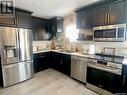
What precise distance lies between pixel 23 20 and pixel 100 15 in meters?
2.53

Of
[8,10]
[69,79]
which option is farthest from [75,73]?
[8,10]

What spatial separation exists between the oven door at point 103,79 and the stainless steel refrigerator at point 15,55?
2167 mm

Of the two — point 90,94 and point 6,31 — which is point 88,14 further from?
point 6,31

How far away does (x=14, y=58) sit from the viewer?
2.94 meters

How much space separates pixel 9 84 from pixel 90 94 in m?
→ 2.47

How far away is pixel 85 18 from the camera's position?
309 cm

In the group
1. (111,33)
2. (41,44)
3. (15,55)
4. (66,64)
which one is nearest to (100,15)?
(111,33)

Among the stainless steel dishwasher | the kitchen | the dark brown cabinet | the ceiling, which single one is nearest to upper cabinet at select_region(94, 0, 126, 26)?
the kitchen

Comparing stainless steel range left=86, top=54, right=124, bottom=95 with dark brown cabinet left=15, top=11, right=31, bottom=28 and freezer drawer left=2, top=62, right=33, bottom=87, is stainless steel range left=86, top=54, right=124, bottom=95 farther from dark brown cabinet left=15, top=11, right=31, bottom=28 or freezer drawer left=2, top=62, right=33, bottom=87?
dark brown cabinet left=15, top=11, right=31, bottom=28

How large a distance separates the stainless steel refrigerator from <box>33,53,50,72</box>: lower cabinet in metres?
0.49

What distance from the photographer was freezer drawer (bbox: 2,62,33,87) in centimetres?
279

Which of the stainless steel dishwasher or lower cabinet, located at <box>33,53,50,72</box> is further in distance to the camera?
lower cabinet, located at <box>33,53,50,72</box>

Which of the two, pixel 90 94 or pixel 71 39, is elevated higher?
pixel 71 39

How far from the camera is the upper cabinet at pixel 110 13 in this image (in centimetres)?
223
